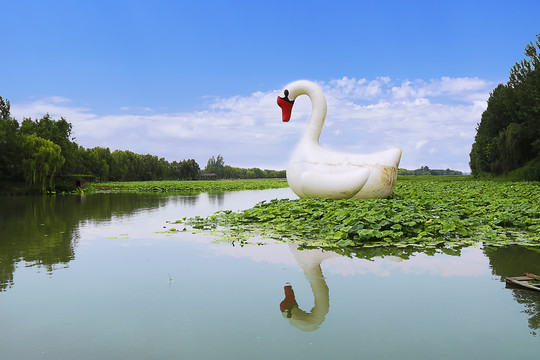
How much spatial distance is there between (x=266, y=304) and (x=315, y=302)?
1.30 ft

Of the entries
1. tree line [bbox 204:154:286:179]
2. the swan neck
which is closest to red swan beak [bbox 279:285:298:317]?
the swan neck

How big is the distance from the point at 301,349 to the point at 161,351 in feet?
2.76

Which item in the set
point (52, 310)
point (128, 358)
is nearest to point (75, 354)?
point (128, 358)

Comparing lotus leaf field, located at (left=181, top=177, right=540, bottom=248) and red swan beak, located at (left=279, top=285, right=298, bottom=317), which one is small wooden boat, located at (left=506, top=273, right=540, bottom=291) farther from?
red swan beak, located at (left=279, top=285, right=298, bottom=317)

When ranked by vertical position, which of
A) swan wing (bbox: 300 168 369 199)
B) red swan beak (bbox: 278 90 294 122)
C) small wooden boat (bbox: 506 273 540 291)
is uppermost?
red swan beak (bbox: 278 90 294 122)

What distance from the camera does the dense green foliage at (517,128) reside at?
26.1 metres

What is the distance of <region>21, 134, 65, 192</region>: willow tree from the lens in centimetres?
2469

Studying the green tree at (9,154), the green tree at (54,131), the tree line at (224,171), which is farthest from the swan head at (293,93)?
the tree line at (224,171)

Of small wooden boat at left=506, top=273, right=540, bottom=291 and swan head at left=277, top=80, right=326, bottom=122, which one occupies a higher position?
swan head at left=277, top=80, right=326, bottom=122

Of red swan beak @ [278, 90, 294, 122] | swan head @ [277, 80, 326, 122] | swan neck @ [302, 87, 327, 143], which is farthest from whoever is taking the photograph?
red swan beak @ [278, 90, 294, 122]

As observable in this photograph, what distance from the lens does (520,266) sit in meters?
4.47

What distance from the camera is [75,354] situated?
2.42 metres

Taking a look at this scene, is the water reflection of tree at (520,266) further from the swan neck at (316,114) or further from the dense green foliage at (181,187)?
the dense green foliage at (181,187)

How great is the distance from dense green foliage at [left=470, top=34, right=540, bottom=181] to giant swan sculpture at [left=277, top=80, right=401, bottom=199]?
19.7m
